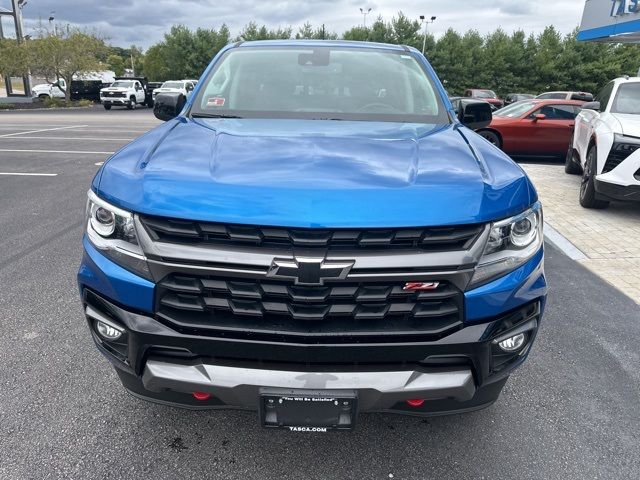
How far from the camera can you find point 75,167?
31.2 ft

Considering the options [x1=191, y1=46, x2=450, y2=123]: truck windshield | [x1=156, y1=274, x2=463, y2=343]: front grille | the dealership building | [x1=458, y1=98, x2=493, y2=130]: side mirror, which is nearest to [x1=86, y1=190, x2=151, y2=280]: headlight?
[x1=156, y1=274, x2=463, y2=343]: front grille

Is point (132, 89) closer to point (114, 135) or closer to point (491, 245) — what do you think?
point (114, 135)

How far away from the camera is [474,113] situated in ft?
Answer: 11.4

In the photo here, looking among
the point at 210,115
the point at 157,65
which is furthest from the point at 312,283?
the point at 157,65

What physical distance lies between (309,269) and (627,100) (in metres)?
7.12

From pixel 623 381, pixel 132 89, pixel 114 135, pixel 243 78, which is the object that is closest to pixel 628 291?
pixel 623 381

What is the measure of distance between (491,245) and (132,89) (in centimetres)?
3221

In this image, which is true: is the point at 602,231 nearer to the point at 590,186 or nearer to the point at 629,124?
the point at 590,186

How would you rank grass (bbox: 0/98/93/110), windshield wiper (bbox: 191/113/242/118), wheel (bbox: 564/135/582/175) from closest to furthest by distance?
1. windshield wiper (bbox: 191/113/242/118)
2. wheel (bbox: 564/135/582/175)
3. grass (bbox: 0/98/93/110)

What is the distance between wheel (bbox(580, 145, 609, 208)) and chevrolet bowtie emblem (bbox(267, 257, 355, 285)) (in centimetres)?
584

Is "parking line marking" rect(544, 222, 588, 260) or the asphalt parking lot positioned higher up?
the asphalt parking lot

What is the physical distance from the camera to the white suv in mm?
5934

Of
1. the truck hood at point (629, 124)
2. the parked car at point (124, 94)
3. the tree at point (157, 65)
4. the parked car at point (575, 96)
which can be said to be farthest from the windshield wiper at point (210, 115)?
the tree at point (157, 65)

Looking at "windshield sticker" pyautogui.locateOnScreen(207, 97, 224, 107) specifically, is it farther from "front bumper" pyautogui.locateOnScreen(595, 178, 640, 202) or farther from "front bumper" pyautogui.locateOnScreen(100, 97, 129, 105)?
"front bumper" pyautogui.locateOnScreen(100, 97, 129, 105)
